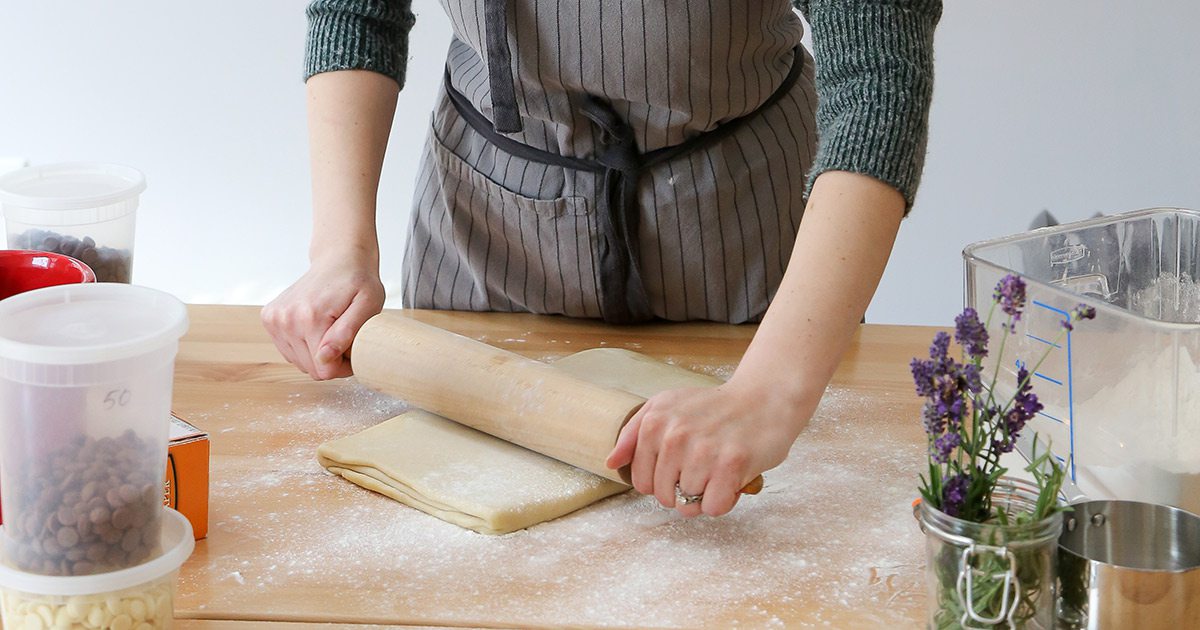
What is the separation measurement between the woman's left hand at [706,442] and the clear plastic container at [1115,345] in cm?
19

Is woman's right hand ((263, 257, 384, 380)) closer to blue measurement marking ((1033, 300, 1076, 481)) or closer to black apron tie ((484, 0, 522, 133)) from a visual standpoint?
black apron tie ((484, 0, 522, 133))

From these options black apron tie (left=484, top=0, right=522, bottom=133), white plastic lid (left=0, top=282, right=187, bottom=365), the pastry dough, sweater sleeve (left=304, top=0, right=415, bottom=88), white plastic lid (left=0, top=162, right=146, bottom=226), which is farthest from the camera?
sweater sleeve (left=304, top=0, right=415, bottom=88)

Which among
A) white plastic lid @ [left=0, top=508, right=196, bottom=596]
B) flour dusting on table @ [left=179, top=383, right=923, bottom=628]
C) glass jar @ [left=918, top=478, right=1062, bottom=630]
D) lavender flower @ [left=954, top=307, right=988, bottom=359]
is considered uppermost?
lavender flower @ [left=954, top=307, right=988, bottom=359]

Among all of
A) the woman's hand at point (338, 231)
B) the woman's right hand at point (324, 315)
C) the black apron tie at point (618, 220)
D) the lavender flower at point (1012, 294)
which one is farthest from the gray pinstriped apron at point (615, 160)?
the lavender flower at point (1012, 294)

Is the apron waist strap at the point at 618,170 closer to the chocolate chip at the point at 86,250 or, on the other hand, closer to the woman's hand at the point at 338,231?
the woman's hand at the point at 338,231

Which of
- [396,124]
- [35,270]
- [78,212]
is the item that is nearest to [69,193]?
[78,212]

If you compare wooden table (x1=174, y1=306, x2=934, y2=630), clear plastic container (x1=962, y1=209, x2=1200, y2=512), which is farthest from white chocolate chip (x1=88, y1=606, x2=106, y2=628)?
clear plastic container (x1=962, y1=209, x2=1200, y2=512)

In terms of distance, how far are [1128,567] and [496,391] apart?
52cm

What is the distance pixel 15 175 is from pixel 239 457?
14.6 inches

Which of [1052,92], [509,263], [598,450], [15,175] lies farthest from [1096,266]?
[1052,92]

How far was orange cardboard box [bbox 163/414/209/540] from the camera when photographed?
0.86m

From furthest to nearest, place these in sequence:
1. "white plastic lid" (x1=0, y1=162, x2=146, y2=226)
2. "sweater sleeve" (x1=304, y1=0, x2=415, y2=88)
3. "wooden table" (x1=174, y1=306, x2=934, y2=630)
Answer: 1. "sweater sleeve" (x1=304, y1=0, x2=415, y2=88)
2. "white plastic lid" (x1=0, y1=162, x2=146, y2=226)
3. "wooden table" (x1=174, y1=306, x2=934, y2=630)

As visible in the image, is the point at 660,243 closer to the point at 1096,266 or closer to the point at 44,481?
the point at 1096,266

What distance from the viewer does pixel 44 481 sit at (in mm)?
648
